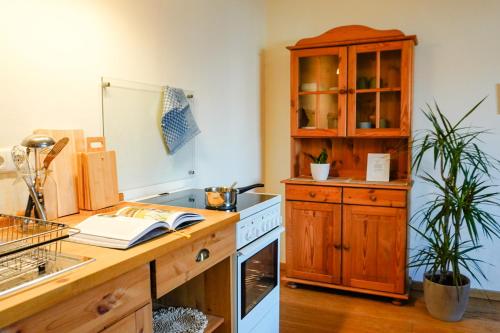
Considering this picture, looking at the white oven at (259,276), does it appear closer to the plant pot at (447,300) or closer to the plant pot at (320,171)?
the plant pot at (320,171)

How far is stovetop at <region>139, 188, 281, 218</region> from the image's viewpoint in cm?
188

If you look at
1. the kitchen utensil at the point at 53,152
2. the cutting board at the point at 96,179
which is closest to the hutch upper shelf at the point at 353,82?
the cutting board at the point at 96,179

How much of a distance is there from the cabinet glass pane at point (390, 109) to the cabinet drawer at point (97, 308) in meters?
2.28

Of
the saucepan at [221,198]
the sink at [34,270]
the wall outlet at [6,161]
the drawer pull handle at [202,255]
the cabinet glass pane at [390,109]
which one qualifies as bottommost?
the drawer pull handle at [202,255]

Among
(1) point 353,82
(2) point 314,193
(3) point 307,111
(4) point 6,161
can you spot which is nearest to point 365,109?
(1) point 353,82

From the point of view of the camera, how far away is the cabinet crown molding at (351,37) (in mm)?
2861

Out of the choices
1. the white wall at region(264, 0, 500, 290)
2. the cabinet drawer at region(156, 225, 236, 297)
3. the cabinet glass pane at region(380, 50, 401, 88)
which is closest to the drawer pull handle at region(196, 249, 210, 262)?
the cabinet drawer at region(156, 225, 236, 297)

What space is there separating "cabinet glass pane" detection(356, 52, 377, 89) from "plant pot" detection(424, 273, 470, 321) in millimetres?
1464

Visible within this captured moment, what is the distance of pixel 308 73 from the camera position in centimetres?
321

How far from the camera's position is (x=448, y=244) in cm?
263

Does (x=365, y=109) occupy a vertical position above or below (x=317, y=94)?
below

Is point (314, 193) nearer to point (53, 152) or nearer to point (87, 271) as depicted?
point (53, 152)

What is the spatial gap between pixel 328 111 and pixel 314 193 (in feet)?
2.18

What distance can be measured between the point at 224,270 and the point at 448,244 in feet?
5.39
